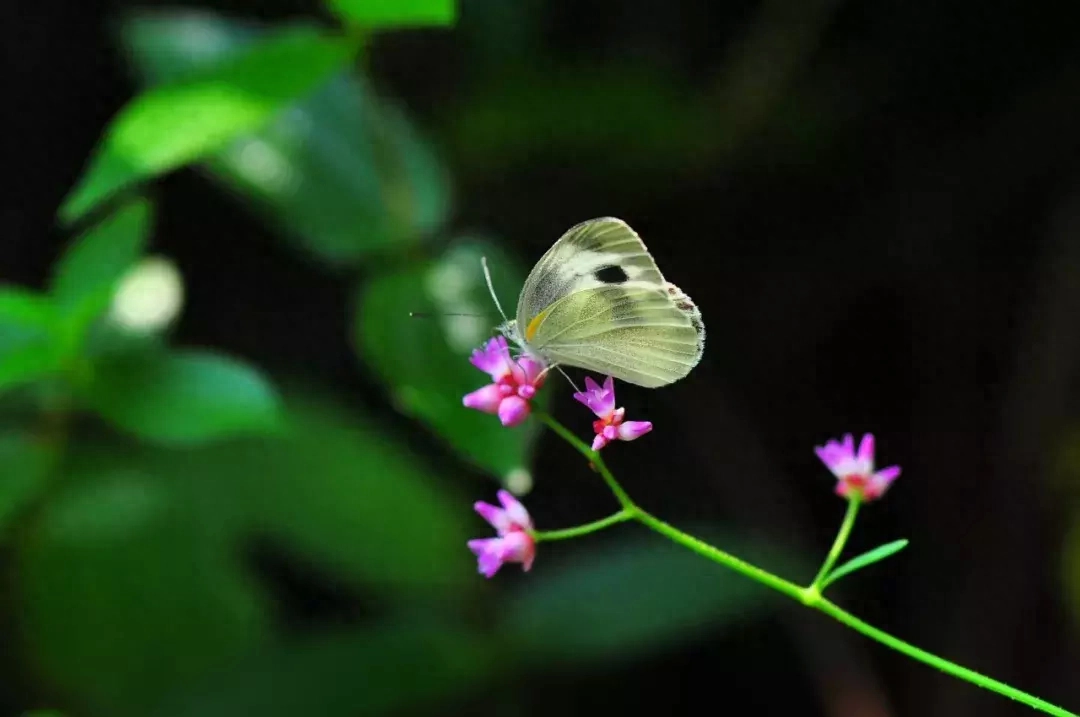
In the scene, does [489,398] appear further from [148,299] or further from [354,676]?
[354,676]

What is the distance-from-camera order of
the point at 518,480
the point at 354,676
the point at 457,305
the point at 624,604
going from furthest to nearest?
the point at 624,604 < the point at 354,676 < the point at 457,305 < the point at 518,480

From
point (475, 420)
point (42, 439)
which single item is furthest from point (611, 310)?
point (42, 439)

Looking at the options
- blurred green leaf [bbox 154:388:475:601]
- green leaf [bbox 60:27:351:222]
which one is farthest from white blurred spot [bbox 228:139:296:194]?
blurred green leaf [bbox 154:388:475:601]

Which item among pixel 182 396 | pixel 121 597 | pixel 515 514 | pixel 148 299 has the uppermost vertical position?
pixel 515 514

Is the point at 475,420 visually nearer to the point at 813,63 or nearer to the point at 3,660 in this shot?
the point at 3,660

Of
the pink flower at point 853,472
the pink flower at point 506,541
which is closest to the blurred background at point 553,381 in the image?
the pink flower at point 506,541

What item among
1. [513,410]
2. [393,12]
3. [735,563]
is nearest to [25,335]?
[393,12]

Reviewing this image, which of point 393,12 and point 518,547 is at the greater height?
point 393,12

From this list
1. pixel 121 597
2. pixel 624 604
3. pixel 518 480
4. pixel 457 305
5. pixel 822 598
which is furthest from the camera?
pixel 624 604
